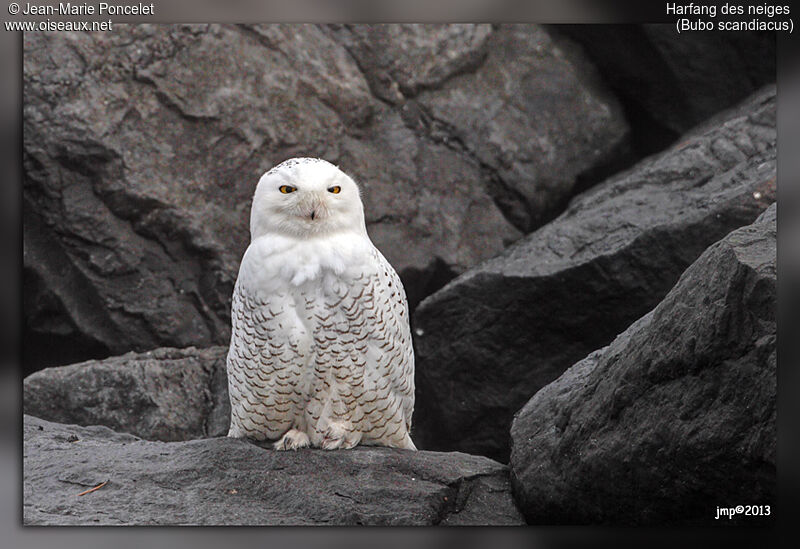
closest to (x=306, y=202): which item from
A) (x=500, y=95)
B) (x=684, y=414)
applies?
(x=684, y=414)

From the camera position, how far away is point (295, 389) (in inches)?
93.0

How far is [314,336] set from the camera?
7.59 feet

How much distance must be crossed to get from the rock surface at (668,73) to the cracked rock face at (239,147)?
92 mm

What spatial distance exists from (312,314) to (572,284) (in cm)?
99

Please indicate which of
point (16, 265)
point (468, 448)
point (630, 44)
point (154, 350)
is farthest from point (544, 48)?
point (16, 265)

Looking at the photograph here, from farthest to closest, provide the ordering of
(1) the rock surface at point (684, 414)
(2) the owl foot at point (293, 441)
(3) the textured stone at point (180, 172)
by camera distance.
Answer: (3) the textured stone at point (180, 172) → (2) the owl foot at point (293, 441) → (1) the rock surface at point (684, 414)

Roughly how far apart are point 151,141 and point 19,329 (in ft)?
3.39

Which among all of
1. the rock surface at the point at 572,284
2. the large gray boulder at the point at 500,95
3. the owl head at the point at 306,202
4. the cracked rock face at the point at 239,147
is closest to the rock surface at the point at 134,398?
the cracked rock face at the point at 239,147

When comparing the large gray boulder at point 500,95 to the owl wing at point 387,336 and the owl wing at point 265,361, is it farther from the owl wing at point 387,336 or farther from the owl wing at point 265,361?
the owl wing at point 265,361

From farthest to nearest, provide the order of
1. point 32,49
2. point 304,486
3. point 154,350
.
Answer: point 154,350 → point 32,49 → point 304,486

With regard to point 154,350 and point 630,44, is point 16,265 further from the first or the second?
point 630,44

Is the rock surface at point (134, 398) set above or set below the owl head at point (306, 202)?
below

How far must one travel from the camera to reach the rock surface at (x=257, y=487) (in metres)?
2.21

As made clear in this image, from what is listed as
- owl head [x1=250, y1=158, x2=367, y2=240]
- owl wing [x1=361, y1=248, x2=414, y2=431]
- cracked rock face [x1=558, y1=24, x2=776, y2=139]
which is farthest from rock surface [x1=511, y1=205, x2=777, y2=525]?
cracked rock face [x1=558, y1=24, x2=776, y2=139]
